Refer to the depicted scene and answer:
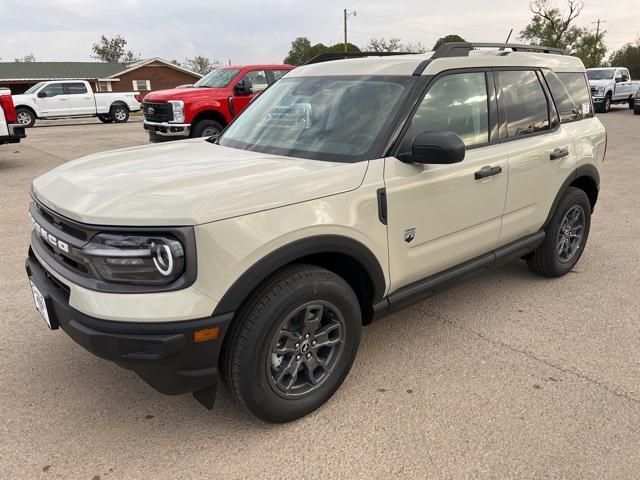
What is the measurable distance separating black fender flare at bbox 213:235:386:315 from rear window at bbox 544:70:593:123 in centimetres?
236

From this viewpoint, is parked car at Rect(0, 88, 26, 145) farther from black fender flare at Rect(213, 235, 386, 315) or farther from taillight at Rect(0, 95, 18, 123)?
black fender flare at Rect(213, 235, 386, 315)

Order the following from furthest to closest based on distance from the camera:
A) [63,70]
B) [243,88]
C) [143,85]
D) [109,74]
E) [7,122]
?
[143,85] < [109,74] < [63,70] < [243,88] < [7,122]

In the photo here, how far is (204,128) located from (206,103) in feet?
1.71

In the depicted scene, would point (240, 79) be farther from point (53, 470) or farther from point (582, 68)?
point (53, 470)

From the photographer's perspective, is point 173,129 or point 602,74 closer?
point 173,129

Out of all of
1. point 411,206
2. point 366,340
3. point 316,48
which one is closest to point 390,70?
point 411,206

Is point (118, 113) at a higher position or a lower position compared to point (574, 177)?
higher

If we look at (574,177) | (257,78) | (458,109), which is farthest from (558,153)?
(257,78)

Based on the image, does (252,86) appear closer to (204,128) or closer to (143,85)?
(204,128)

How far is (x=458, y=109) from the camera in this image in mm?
3195

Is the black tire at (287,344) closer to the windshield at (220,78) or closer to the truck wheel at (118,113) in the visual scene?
the windshield at (220,78)

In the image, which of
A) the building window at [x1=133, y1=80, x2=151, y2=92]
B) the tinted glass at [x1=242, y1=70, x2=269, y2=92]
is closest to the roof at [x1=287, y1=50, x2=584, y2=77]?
the tinted glass at [x1=242, y1=70, x2=269, y2=92]

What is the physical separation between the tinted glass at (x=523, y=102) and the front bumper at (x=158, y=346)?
247cm

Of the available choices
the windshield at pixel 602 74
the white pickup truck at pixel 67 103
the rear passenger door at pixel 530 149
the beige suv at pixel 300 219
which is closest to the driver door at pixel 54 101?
the white pickup truck at pixel 67 103
